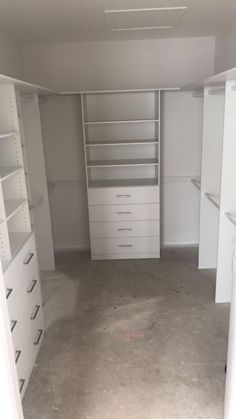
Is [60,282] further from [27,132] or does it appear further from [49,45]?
[49,45]

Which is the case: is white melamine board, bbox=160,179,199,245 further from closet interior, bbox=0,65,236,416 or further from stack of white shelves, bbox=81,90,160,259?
stack of white shelves, bbox=81,90,160,259

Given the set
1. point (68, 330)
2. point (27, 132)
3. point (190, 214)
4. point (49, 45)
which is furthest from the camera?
point (190, 214)

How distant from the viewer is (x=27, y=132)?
3.54 meters

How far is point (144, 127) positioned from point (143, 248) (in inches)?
56.5

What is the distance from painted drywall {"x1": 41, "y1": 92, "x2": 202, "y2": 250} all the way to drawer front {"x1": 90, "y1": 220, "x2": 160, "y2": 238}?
47cm

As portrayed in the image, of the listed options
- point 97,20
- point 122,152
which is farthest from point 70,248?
point 97,20

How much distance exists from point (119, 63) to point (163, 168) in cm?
132

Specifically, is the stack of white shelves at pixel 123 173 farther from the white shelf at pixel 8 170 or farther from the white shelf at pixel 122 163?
the white shelf at pixel 8 170

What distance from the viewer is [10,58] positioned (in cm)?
348

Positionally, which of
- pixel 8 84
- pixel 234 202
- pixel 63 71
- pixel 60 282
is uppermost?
pixel 63 71

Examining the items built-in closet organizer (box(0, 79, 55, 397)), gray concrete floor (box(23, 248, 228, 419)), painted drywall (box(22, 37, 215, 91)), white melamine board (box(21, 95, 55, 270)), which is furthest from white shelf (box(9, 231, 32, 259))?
painted drywall (box(22, 37, 215, 91))

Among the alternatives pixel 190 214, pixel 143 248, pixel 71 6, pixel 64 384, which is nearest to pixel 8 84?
pixel 71 6

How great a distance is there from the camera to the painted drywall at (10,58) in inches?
127

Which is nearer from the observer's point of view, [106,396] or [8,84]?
[106,396]
